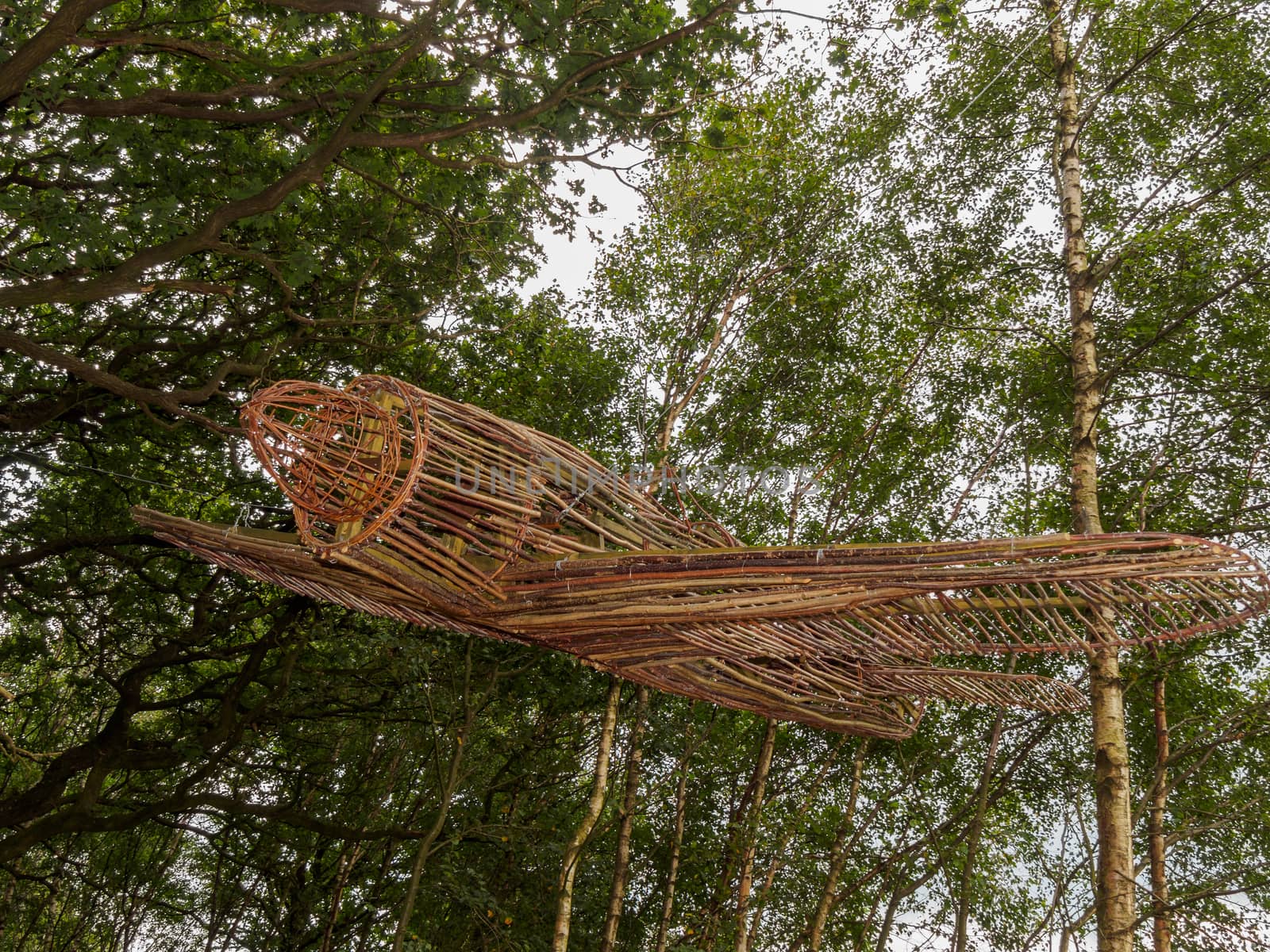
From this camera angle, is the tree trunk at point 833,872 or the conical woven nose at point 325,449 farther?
the tree trunk at point 833,872

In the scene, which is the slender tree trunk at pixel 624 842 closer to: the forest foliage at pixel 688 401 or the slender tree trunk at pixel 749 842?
the forest foliage at pixel 688 401

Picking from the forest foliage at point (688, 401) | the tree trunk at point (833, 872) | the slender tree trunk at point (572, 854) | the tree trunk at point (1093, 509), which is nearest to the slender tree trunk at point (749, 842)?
the forest foliage at point (688, 401)

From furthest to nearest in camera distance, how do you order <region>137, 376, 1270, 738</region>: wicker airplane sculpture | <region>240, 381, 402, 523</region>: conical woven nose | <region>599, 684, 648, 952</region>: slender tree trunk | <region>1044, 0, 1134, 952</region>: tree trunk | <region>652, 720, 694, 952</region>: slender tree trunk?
<region>652, 720, 694, 952</region>: slender tree trunk, <region>599, 684, 648, 952</region>: slender tree trunk, <region>1044, 0, 1134, 952</region>: tree trunk, <region>240, 381, 402, 523</region>: conical woven nose, <region>137, 376, 1270, 738</region>: wicker airplane sculpture

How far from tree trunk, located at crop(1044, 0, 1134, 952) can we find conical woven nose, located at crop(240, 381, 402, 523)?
172cm

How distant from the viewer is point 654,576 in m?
1.94

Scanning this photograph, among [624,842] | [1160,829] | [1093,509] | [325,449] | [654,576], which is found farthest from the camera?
[1160,829]

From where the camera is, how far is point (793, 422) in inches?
235

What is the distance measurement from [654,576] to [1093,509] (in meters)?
2.34

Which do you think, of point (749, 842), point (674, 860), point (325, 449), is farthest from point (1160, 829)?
point (325, 449)

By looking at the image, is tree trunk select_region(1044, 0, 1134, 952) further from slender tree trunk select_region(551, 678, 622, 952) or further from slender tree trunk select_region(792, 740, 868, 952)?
slender tree trunk select_region(551, 678, 622, 952)

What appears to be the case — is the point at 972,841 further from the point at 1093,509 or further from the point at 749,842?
the point at 1093,509

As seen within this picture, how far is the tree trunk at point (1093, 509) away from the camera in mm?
2865

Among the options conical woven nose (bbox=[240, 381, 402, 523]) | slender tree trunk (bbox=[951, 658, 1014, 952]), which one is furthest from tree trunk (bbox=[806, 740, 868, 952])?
conical woven nose (bbox=[240, 381, 402, 523])

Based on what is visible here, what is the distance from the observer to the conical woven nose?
2.12 metres
